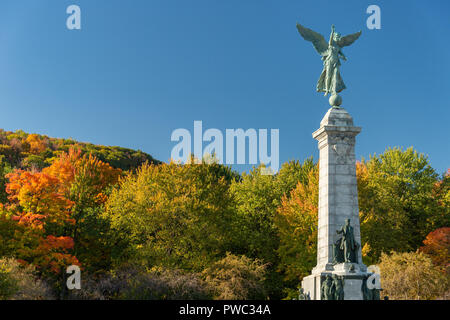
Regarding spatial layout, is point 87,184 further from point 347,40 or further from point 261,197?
point 347,40

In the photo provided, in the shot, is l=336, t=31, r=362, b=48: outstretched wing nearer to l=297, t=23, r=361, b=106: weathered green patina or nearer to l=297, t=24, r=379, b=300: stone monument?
l=297, t=23, r=361, b=106: weathered green patina

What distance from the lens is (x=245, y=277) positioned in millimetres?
36688

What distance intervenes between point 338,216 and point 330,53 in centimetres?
946

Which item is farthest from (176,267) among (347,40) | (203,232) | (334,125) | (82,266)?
(347,40)

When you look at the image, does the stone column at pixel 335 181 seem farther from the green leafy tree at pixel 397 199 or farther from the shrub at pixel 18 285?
the green leafy tree at pixel 397 199

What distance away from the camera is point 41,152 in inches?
3273

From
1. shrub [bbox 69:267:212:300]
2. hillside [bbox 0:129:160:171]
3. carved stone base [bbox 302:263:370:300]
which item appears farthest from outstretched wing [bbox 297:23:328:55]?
hillside [bbox 0:129:160:171]

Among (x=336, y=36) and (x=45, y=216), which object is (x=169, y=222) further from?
(x=336, y=36)

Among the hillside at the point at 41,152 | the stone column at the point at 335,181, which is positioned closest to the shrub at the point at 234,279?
the stone column at the point at 335,181

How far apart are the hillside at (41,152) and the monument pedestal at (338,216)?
159 ft

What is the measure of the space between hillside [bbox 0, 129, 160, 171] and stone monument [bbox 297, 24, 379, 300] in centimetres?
Answer: 4776

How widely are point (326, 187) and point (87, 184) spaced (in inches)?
1084

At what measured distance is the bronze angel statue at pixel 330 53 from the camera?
29.1 metres
